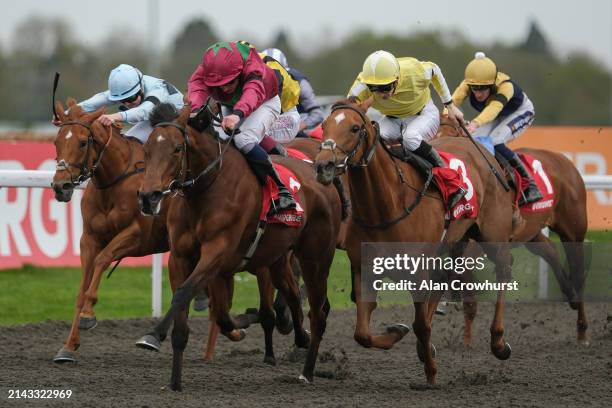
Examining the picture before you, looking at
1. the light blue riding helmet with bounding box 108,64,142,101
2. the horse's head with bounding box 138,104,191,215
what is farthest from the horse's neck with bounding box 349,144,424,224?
the light blue riding helmet with bounding box 108,64,142,101

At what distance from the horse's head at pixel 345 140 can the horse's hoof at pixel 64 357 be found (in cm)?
223

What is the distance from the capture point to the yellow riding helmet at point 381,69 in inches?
260

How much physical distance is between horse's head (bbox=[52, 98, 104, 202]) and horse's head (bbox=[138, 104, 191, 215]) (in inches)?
50.0

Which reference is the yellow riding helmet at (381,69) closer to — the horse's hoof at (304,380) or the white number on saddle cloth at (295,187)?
the white number on saddle cloth at (295,187)

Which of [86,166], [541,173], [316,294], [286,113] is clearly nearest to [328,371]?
[316,294]

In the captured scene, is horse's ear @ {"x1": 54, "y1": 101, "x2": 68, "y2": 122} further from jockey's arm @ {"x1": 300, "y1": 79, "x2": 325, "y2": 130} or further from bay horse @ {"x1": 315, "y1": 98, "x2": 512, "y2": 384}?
jockey's arm @ {"x1": 300, "y1": 79, "x2": 325, "y2": 130}

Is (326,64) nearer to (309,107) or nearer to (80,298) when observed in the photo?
(309,107)

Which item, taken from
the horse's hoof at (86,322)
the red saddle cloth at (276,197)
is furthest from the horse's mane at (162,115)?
the horse's hoof at (86,322)

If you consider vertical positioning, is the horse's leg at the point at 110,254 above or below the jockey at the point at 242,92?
below

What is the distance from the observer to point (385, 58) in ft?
21.6

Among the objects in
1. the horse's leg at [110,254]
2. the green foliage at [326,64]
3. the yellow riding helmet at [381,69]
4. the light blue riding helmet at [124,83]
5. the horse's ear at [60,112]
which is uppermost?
the yellow riding helmet at [381,69]

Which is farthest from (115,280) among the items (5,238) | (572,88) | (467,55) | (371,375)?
(572,88)

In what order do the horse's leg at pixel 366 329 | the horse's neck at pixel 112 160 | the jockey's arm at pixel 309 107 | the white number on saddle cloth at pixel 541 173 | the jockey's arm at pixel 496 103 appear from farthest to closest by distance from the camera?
the jockey's arm at pixel 309 107, the white number on saddle cloth at pixel 541 173, the jockey's arm at pixel 496 103, the horse's neck at pixel 112 160, the horse's leg at pixel 366 329

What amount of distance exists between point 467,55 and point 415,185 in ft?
56.4
